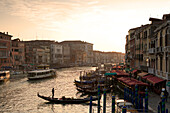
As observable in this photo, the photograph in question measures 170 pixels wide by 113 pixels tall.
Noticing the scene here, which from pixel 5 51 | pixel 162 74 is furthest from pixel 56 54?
pixel 162 74

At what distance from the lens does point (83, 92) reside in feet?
99.2

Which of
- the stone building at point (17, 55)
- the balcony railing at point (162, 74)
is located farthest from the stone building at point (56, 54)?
the balcony railing at point (162, 74)

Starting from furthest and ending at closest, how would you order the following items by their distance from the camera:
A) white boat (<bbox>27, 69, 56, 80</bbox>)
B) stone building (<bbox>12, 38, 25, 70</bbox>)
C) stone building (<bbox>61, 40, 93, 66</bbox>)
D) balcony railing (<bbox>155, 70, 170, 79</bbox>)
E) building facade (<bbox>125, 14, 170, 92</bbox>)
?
1. stone building (<bbox>61, 40, 93, 66</bbox>)
2. stone building (<bbox>12, 38, 25, 70</bbox>)
3. white boat (<bbox>27, 69, 56, 80</bbox>)
4. building facade (<bbox>125, 14, 170, 92</bbox>)
5. balcony railing (<bbox>155, 70, 170, 79</bbox>)

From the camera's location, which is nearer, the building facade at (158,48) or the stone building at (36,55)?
the building facade at (158,48)

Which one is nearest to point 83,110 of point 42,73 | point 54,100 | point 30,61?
point 54,100

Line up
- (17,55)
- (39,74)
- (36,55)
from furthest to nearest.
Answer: (36,55), (17,55), (39,74)

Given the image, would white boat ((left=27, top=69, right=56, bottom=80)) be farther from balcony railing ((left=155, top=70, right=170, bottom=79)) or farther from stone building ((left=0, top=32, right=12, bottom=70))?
balcony railing ((left=155, top=70, right=170, bottom=79))

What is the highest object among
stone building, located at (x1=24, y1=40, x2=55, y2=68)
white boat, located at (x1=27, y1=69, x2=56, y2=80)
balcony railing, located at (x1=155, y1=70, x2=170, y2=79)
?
stone building, located at (x1=24, y1=40, x2=55, y2=68)

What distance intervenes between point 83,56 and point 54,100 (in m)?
120

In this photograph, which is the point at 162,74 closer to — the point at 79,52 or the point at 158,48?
the point at 158,48

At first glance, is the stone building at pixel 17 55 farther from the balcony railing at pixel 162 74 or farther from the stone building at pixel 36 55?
→ the balcony railing at pixel 162 74

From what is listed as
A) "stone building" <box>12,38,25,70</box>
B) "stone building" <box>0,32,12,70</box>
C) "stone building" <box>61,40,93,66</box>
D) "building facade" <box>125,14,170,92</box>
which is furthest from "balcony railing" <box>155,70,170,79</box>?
"stone building" <box>61,40,93,66</box>

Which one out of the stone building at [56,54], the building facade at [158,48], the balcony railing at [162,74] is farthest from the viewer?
the stone building at [56,54]

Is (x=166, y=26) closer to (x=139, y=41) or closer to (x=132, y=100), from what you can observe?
(x=132, y=100)
